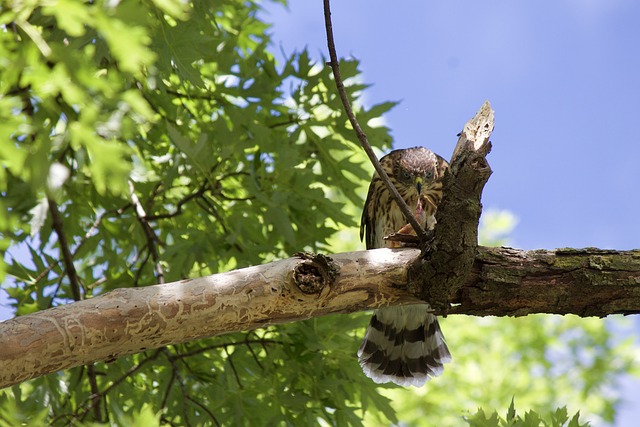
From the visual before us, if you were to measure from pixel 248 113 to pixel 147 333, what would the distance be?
169 centimetres

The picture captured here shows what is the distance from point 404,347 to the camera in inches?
179

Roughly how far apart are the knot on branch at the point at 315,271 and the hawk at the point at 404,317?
46.8 inches

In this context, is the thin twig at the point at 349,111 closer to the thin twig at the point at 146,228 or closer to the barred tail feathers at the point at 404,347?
the barred tail feathers at the point at 404,347

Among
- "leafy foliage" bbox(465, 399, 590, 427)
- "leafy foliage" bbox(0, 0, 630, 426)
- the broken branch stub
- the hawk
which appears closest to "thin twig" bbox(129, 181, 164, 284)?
"leafy foliage" bbox(0, 0, 630, 426)

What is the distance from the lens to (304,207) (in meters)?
4.16

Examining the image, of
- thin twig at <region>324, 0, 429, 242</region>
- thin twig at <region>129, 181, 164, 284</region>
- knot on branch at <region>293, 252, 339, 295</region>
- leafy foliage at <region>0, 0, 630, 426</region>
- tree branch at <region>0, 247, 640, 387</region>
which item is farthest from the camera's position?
thin twig at <region>129, 181, 164, 284</region>

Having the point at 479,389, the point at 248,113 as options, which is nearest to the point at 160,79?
the point at 248,113

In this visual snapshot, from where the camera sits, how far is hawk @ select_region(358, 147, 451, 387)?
172 inches

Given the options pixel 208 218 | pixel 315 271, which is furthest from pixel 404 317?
pixel 315 271

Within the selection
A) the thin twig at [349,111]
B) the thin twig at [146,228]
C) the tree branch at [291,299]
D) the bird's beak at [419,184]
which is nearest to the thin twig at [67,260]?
the thin twig at [146,228]

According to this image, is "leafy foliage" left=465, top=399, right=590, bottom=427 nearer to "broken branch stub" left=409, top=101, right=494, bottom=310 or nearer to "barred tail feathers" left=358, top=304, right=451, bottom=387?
"broken branch stub" left=409, top=101, right=494, bottom=310

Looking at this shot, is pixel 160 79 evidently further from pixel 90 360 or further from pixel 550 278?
pixel 550 278

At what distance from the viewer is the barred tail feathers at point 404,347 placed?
4316 mm

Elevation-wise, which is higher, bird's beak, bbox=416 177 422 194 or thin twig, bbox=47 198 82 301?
bird's beak, bbox=416 177 422 194
